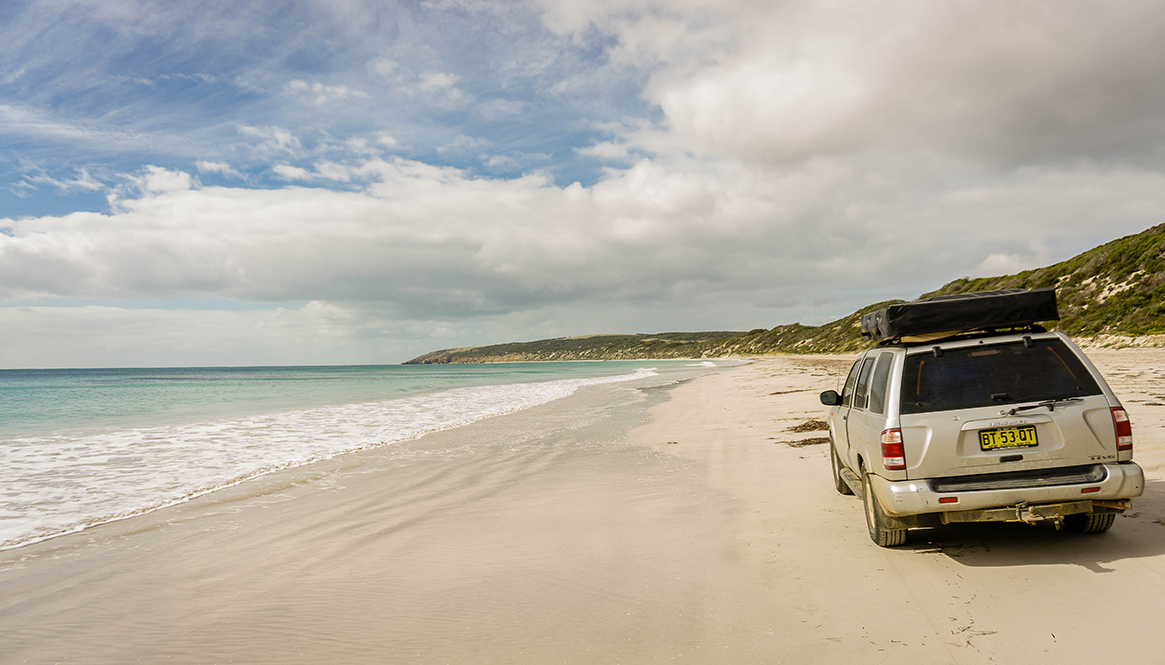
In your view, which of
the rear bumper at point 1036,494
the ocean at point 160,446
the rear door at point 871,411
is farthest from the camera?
the ocean at point 160,446

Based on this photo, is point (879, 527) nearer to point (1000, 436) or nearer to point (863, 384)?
point (1000, 436)

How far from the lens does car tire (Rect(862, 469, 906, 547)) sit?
5.05 metres

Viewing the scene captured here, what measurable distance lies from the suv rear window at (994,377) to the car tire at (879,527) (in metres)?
1.00

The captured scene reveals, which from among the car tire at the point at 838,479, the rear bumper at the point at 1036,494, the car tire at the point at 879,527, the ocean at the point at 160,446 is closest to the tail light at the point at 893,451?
the rear bumper at the point at 1036,494

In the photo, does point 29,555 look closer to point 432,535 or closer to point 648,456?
point 432,535

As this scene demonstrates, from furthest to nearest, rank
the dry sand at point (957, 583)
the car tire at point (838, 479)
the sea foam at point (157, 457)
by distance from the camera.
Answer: the sea foam at point (157, 457), the car tire at point (838, 479), the dry sand at point (957, 583)

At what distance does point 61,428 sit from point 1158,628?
25009mm

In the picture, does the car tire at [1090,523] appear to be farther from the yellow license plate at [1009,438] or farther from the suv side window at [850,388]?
the suv side window at [850,388]

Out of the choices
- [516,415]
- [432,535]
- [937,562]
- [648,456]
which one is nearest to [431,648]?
[432,535]

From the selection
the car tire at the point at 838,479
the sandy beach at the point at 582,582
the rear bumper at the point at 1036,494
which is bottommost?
the sandy beach at the point at 582,582

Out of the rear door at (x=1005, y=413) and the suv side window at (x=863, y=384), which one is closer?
the rear door at (x=1005, y=413)

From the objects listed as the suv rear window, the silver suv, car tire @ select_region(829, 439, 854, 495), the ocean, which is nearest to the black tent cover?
the silver suv

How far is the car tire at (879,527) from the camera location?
5047 millimetres

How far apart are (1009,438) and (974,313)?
1121 mm
